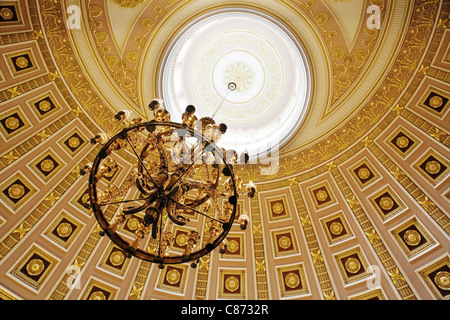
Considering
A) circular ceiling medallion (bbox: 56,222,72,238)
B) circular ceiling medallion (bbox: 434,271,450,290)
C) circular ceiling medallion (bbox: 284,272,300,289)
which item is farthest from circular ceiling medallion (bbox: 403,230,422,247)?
circular ceiling medallion (bbox: 56,222,72,238)

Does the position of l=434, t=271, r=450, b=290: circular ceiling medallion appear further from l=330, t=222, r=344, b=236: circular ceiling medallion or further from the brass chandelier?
the brass chandelier

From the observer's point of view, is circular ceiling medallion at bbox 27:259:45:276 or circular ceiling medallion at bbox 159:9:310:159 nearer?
circular ceiling medallion at bbox 27:259:45:276

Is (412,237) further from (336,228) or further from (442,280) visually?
(336,228)

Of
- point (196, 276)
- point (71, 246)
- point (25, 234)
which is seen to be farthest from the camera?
point (196, 276)

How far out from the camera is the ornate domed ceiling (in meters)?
7.88

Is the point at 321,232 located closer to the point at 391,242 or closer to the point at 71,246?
the point at 391,242

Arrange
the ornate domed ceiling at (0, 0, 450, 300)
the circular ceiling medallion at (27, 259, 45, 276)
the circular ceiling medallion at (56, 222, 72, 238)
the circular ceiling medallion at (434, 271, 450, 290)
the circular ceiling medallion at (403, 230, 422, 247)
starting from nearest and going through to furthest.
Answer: the circular ceiling medallion at (434, 271, 450, 290) < the ornate domed ceiling at (0, 0, 450, 300) < the circular ceiling medallion at (403, 230, 422, 247) < the circular ceiling medallion at (27, 259, 45, 276) < the circular ceiling medallion at (56, 222, 72, 238)

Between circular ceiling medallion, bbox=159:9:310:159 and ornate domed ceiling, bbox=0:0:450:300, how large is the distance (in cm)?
12

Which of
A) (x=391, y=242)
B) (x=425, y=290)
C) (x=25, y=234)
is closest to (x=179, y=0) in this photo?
(x=25, y=234)

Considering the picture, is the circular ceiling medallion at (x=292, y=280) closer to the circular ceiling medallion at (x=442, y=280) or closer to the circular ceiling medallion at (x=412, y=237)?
the circular ceiling medallion at (x=412, y=237)

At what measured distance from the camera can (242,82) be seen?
38.3 feet
